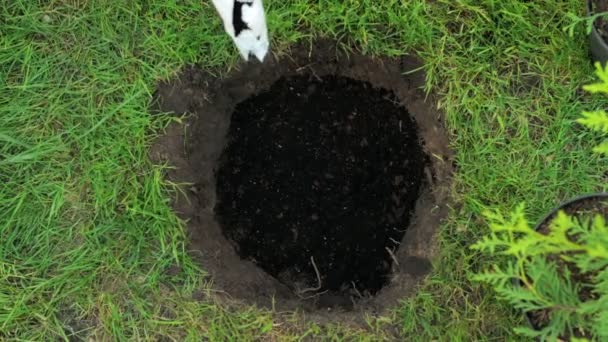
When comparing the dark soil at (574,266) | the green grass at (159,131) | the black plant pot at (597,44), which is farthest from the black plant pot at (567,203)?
the black plant pot at (597,44)

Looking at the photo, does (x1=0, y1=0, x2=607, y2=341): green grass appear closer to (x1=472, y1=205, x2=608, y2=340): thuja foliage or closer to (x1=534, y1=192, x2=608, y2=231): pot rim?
(x1=534, y1=192, x2=608, y2=231): pot rim

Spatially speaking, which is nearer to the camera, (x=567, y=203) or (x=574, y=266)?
(x=574, y=266)

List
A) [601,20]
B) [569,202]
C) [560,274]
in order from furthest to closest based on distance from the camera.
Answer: [601,20], [569,202], [560,274]

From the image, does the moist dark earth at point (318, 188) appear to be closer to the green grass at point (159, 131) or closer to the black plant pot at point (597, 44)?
the green grass at point (159, 131)

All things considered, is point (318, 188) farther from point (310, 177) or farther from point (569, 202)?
point (569, 202)

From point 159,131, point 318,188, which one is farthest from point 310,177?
point 159,131

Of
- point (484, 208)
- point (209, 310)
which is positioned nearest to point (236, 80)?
point (209, 310)

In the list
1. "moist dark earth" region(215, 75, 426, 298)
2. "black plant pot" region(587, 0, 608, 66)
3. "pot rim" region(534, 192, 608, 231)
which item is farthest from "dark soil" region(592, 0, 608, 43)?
"moist dark earth" region(215, 75, 426, 298)

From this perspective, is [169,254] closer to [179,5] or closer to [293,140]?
[293,140]
